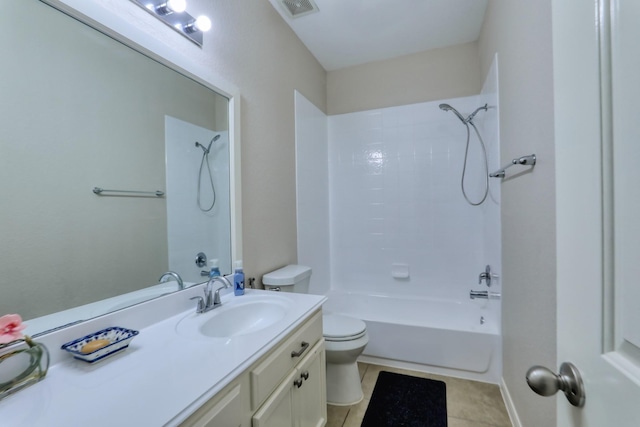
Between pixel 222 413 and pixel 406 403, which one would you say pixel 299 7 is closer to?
pixel 222 413

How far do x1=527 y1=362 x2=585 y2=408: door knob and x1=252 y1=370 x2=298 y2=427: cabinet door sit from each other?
785 millimetres

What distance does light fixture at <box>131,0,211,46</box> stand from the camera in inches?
45.1

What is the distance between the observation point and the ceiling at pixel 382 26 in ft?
6.68

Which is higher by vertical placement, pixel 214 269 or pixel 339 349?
pixel 214 269

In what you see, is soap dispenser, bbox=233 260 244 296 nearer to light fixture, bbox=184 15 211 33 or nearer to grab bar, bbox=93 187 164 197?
grab bar, bbox=93 187 164 197

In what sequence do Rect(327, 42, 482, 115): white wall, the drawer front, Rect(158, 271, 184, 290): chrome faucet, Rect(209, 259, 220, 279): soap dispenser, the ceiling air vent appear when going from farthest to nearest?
Rect(327, 42, 482, 115): white wall < the ceiling air vent < Rect(209, 259, 220, 279): soap dispenser < Rect(158, 271, 184, 290): chrome faucet < the drawer front

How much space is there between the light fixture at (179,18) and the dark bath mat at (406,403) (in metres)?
2.18

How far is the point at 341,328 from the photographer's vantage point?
1.86 metres

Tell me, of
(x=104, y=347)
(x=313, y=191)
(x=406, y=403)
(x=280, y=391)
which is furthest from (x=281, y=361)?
(x=313, y=191)

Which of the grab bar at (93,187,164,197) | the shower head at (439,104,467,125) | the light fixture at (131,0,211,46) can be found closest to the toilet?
the grab bar at (93,187,164,197)

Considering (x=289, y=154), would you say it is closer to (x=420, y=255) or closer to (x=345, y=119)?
(x=345, y=119)

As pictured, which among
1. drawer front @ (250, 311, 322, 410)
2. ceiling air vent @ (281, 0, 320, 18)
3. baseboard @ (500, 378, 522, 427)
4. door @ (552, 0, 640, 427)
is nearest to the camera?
door @ (552, 0, 640, 427)

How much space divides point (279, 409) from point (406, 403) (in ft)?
3.69

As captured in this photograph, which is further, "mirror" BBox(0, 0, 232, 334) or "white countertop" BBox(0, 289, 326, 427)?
"mirror" BBox(0, 0, 232, 334)
